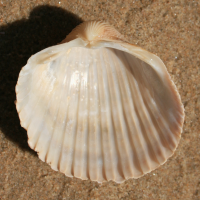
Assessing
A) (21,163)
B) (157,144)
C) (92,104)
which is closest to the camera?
(157,144)

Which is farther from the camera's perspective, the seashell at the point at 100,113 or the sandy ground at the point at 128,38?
the sandy ground at the point at 128,38

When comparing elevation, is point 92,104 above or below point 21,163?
above

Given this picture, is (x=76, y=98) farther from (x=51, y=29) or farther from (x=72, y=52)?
(x=51, y=29)

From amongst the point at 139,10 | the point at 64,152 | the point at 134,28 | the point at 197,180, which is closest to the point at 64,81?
the point at 64,152

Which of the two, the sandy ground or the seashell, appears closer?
the seashell
